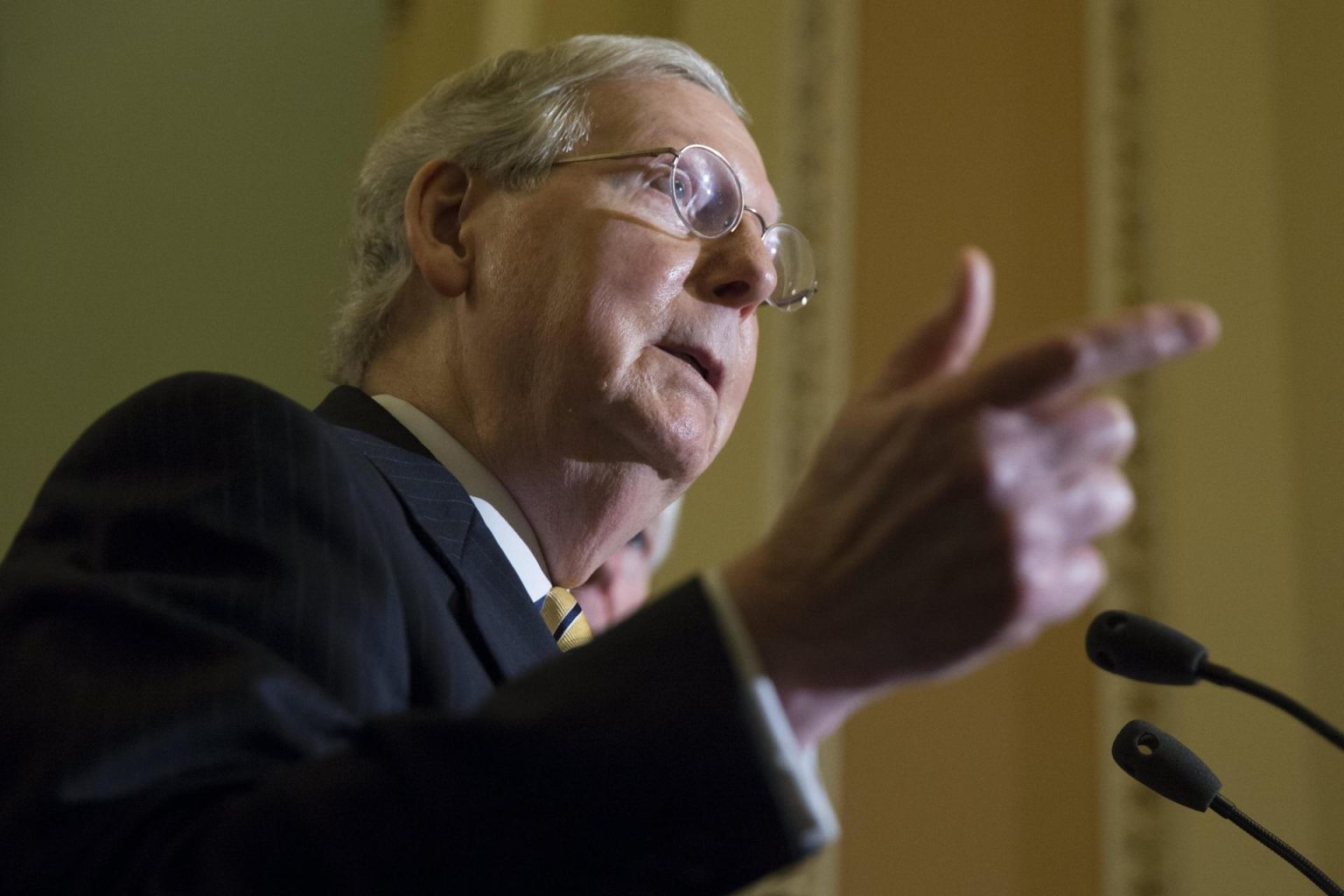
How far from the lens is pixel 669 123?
207 cm

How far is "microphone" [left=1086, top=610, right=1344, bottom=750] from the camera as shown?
1.50m

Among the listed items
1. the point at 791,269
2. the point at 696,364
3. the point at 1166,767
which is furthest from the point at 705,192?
the point at 1166,767

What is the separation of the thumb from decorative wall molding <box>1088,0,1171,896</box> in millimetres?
2525

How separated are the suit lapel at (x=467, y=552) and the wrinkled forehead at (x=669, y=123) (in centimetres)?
62

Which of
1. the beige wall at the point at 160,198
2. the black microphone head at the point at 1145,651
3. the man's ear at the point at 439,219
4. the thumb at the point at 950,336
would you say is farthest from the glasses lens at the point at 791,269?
the beige wall at the point at 160,198

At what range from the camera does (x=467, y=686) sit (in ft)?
4.40

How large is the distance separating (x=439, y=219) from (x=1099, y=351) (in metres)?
1.44

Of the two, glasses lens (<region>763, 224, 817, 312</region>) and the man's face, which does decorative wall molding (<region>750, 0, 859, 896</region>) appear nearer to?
glasses lens (<region>763, 224, 817, 312</region>)

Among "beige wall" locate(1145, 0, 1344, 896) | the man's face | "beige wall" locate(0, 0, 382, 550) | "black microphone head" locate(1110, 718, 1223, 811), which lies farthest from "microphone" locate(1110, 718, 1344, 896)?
"beige wall" locate(0, 0, 382, 550)

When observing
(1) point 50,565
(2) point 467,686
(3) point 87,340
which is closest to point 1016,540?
(2) point 467,686

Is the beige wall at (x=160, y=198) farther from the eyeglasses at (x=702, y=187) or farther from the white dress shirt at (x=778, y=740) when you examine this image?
→ the white dress shirt at (x=778, y=740)

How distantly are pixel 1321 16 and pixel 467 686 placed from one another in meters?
3.29

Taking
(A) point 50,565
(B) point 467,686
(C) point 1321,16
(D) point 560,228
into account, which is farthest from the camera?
(C) point 1321,16

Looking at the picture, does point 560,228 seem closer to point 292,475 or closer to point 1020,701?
point 292,475
